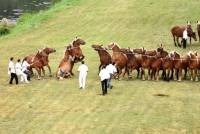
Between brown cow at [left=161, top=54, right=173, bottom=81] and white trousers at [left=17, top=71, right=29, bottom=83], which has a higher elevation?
brown cow at [left=161, top=54, right=173, bottom=81]

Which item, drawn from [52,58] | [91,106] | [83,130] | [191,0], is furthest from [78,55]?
[191,0]

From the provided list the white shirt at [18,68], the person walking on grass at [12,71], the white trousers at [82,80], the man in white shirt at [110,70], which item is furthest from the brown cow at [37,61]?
the man in white shirt at [110,70]

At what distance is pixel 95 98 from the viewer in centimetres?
2536

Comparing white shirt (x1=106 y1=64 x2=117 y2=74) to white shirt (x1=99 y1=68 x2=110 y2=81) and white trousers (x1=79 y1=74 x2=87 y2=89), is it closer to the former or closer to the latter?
white shirt (x1=99 y1=68 x2=110 y2=81)

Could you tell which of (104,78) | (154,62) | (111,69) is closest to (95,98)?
(104,78)

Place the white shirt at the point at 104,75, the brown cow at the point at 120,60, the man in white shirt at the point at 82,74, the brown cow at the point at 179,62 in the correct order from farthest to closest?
1. the brown cow at the point at 120,60
2. the brown cow at the point at 179,62
3. the man in white shirt at the point at 82,74
4. the white shirt at the point at 104,75

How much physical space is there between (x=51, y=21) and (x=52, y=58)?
1210 cm

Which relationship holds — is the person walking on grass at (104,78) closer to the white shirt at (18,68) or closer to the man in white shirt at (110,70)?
the man in white shirt at (110,70)

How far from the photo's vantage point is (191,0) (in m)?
48.2

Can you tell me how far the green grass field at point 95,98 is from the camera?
864 inches

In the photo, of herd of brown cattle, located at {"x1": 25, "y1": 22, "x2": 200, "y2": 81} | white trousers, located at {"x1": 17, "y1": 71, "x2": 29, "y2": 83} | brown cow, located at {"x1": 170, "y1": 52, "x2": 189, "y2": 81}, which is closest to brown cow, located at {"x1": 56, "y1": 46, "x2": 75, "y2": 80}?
herd of brown cattle, located at {"x1": 25, "y1": 22, "x2": 200, "y2": 81}

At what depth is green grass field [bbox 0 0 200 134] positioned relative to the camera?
22.0 meters

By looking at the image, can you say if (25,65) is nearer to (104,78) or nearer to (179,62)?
(104,78)

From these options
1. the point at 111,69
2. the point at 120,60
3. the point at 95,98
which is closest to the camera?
the point at 95,98
